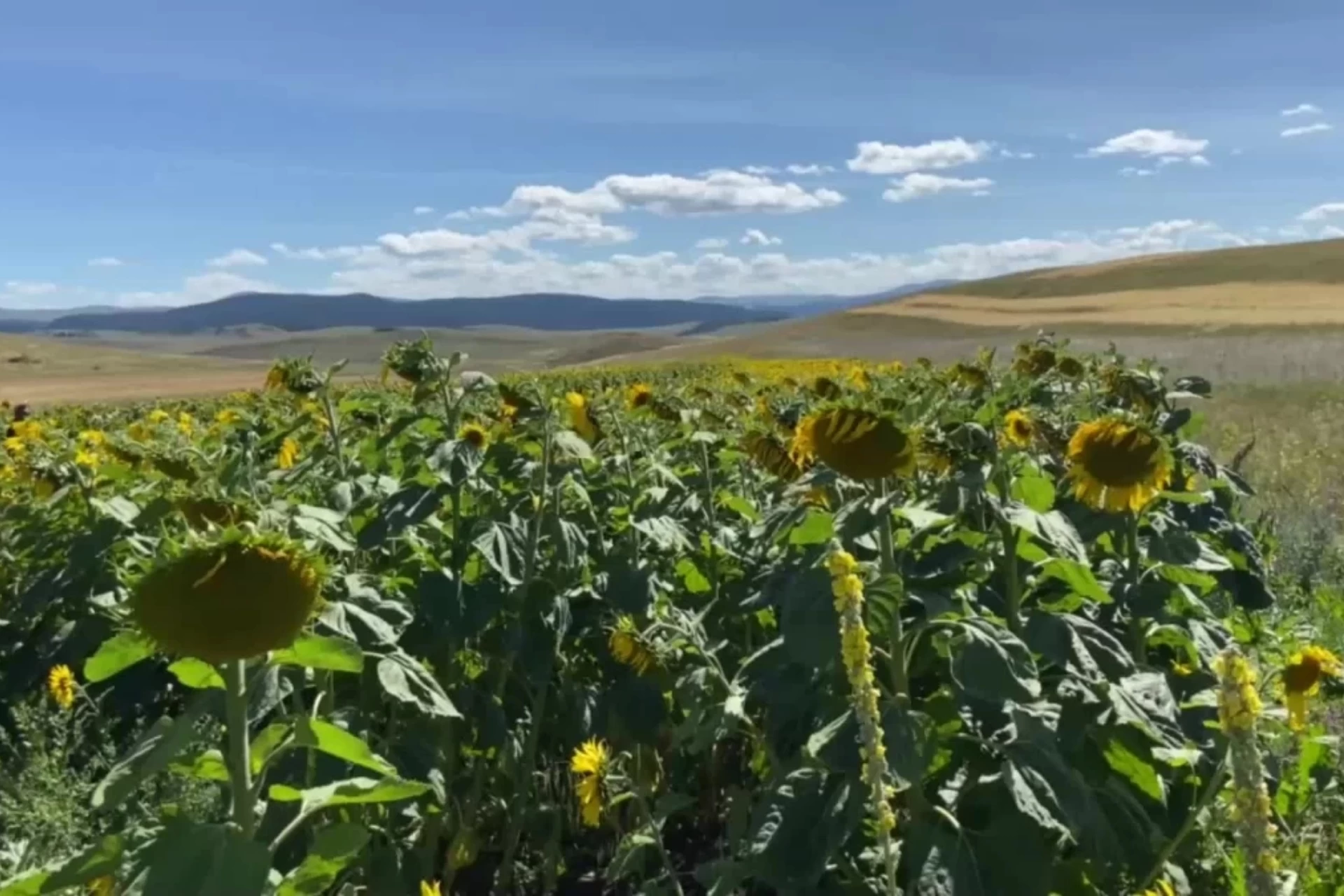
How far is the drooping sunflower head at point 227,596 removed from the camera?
1605mm

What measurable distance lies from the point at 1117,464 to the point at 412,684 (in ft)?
5.53

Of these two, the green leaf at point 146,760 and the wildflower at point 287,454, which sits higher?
the wildflower at point 287,454

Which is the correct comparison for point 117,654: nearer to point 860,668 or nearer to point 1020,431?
point 860,668

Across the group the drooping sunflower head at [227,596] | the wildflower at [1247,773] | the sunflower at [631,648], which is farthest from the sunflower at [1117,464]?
the drooping sunflower head at [227,596]

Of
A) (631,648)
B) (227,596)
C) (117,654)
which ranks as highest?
(227,596)

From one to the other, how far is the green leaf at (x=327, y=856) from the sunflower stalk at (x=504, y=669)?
5.26ft

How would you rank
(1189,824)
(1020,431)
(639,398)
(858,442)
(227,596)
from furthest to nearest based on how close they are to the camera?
(639,398)
(1020,431)
(858,442)
(1189,824)
(227,596)

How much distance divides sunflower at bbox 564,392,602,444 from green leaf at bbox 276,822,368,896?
251 centimetres

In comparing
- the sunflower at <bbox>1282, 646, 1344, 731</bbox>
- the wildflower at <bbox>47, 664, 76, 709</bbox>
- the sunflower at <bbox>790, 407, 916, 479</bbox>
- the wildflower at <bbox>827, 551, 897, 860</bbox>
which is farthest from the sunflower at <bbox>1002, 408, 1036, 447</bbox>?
the wildflower at <bbox>47, 664, 76, 709</bbox>

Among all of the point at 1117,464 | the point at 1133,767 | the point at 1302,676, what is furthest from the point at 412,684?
the point at 1302,676

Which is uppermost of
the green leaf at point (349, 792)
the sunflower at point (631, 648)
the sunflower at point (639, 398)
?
the sunflower at point (639, 398)

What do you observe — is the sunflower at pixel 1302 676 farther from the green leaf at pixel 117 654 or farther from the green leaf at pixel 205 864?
the green leaf at pixel 117 654

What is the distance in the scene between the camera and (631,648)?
327cm

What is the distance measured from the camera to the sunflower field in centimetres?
183
